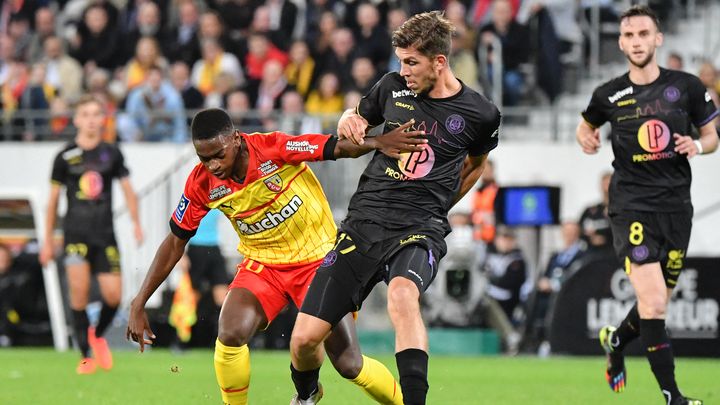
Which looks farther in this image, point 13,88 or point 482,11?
point 13,88

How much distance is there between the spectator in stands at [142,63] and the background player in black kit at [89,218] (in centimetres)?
573

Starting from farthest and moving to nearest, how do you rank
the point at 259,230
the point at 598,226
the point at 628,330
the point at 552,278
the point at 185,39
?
the point at 185,39 < the point at 552,278 < the point at 598,226 < the point at 628,330 < the point at 259,230

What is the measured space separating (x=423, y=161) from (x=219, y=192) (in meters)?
1.28

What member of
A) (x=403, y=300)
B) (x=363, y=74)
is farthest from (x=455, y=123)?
(x=363, y=74)

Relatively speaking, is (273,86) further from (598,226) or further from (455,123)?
(455,123)

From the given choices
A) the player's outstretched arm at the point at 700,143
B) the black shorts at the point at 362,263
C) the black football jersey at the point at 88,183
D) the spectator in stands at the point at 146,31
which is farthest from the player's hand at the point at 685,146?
the spectator in stands at the point at 146,31

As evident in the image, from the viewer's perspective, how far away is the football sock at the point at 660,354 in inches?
343

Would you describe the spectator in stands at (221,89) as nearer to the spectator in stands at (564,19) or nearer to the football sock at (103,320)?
the spectator in stands at (564,19)

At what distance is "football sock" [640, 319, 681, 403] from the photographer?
28.6 feet

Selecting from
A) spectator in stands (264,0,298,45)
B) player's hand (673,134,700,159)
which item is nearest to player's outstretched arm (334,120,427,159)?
player's hand (673,134,700,159)

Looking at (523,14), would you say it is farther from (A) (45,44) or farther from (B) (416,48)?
(B) (416,48)

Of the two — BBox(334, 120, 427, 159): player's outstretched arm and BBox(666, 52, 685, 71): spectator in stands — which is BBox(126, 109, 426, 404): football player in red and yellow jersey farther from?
BBox(666, 52, 685, 71): spectator in stands

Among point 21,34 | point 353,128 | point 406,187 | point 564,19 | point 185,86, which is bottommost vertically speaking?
point 406,187

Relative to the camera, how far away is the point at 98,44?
19.8 meters
